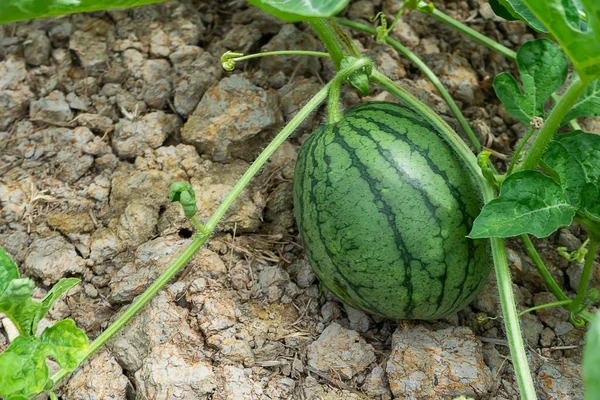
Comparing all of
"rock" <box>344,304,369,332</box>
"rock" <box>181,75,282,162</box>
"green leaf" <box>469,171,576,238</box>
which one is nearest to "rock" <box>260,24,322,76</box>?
"rock" <box>181,75,282,162</box>

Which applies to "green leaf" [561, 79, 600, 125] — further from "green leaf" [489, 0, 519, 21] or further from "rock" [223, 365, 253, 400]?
"rock" [223, 365, 253, 400]

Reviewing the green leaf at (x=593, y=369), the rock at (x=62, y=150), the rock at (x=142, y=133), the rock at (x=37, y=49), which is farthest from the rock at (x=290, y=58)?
the green leaf at (x=593, y=369)

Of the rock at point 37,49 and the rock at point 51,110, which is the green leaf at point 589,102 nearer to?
the rock at point 51,110

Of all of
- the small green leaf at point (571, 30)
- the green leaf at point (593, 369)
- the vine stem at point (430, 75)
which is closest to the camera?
the green leaf at point (593, 369)

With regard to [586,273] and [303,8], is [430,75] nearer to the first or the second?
[586,273]

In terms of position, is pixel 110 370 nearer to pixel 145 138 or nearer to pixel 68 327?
pixel 68 327
